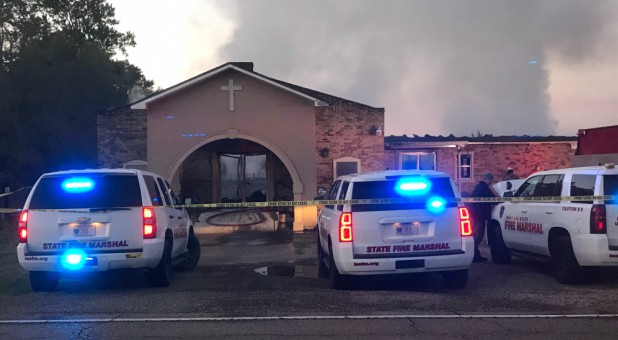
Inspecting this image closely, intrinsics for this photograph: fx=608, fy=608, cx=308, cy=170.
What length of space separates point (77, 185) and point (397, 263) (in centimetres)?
476

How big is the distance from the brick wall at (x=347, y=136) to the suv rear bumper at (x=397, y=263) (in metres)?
11.4

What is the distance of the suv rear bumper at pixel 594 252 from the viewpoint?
337 inches

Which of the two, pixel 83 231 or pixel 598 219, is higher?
pixel 598 219

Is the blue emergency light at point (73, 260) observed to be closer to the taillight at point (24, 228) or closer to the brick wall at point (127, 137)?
the taillight at point (24, 228)

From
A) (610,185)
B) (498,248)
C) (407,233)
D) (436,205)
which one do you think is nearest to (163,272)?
(407,233)

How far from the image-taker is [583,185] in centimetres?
921

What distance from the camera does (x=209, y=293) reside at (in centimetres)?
873

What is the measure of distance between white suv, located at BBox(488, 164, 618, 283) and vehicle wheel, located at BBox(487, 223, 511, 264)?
0.23 m

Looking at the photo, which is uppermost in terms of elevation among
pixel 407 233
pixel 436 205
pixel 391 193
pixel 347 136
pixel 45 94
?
pixel 45 94

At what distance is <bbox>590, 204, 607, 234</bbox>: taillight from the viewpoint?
8594 millimetres

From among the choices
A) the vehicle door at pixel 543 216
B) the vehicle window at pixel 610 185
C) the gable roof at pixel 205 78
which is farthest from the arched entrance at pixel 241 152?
the vehicle window at pixel 610 185

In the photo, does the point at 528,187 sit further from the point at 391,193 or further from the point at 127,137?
the point at 127,137

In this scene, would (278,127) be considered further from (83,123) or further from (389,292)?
(83,123)

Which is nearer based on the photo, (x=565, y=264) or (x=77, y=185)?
(x=77, y=185)
